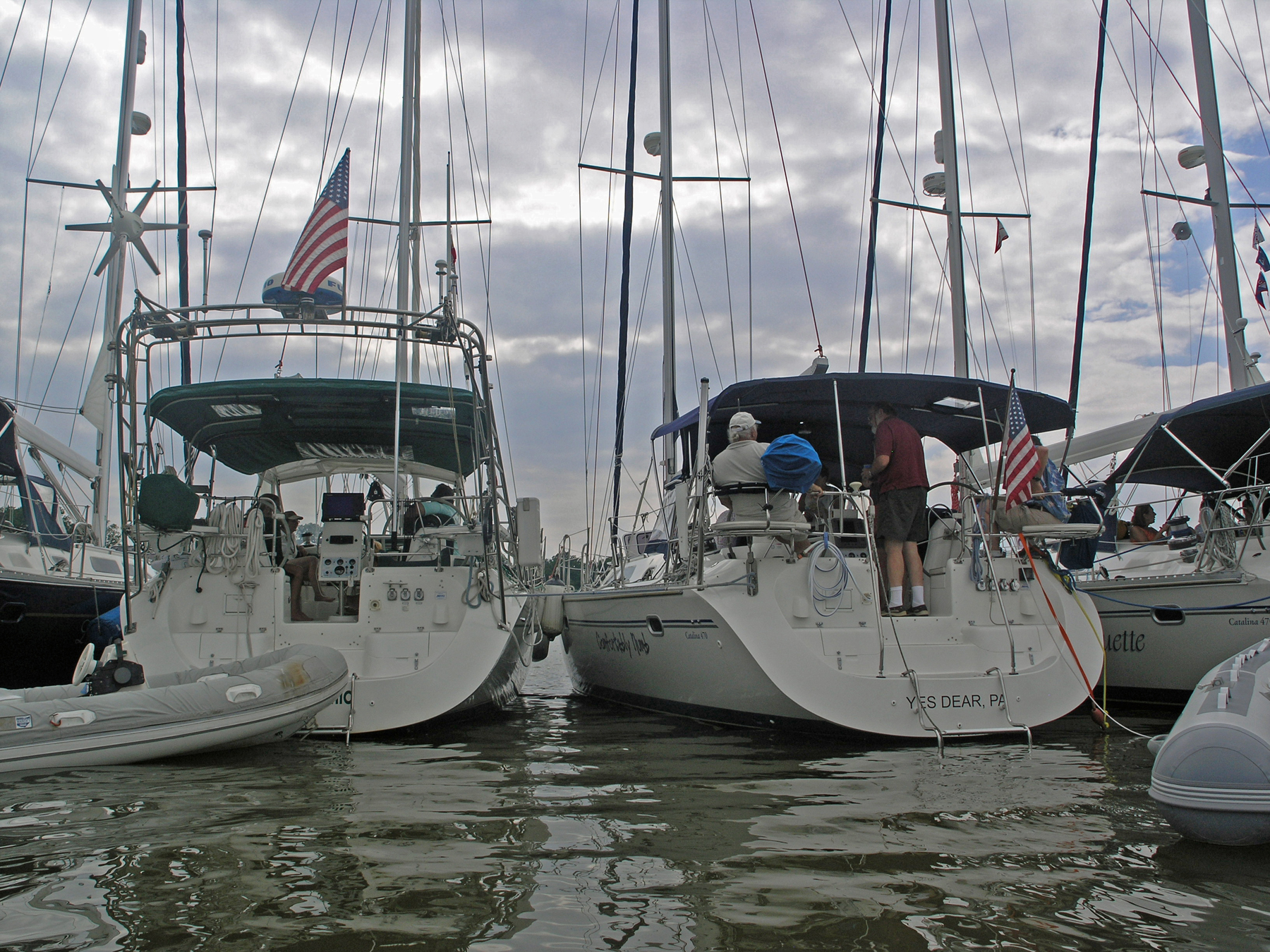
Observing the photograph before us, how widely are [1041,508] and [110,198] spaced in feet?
40.6

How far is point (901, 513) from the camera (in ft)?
20.5

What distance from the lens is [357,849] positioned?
294 cm

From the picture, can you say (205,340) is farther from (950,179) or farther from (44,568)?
(950,179)

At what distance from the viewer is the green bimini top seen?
7398 millimetres

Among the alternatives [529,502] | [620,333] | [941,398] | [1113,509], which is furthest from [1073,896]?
[620,333]

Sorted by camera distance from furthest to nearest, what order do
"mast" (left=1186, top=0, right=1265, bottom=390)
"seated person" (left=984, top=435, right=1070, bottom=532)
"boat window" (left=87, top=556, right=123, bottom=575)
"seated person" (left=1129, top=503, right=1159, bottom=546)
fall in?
1. "boat window" (left=87, top=556, right=123, bottom=575)
2. "mast" (left=1186, top=0, right=1265, bottom=390)
3. "seated person" (left=1129, top=503, right=1159, bottom=546)
4. "seated person" (left=984, top=435, right=1070, bottom=532)

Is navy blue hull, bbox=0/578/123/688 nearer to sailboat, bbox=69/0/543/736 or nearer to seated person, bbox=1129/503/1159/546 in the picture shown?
sailboat, bbox=69/0/543/736

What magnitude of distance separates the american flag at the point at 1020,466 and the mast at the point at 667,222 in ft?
17.9

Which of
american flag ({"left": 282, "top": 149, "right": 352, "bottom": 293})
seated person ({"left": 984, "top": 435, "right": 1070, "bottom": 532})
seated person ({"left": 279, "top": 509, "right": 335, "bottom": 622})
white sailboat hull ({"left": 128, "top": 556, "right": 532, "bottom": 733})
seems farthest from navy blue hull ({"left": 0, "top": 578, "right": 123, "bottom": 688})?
seated person ({"left": 984, "top": 435, "right": 1070, "bottom": 532})

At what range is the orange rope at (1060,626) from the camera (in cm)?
574

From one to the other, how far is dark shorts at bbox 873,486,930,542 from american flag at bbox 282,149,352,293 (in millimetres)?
4777

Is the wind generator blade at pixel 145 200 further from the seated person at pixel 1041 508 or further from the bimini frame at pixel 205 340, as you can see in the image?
the seated person at pixel 1041 508

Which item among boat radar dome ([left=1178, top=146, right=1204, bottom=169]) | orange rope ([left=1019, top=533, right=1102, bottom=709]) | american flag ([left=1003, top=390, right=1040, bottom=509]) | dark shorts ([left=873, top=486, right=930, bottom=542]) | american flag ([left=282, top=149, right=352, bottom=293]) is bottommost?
orange rope ([left=1019, top=533, right=1102, bottom=709])

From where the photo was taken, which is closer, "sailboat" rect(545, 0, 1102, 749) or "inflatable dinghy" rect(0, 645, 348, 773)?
"inflatable dinghy" rect(0, 645, 348, 773)
